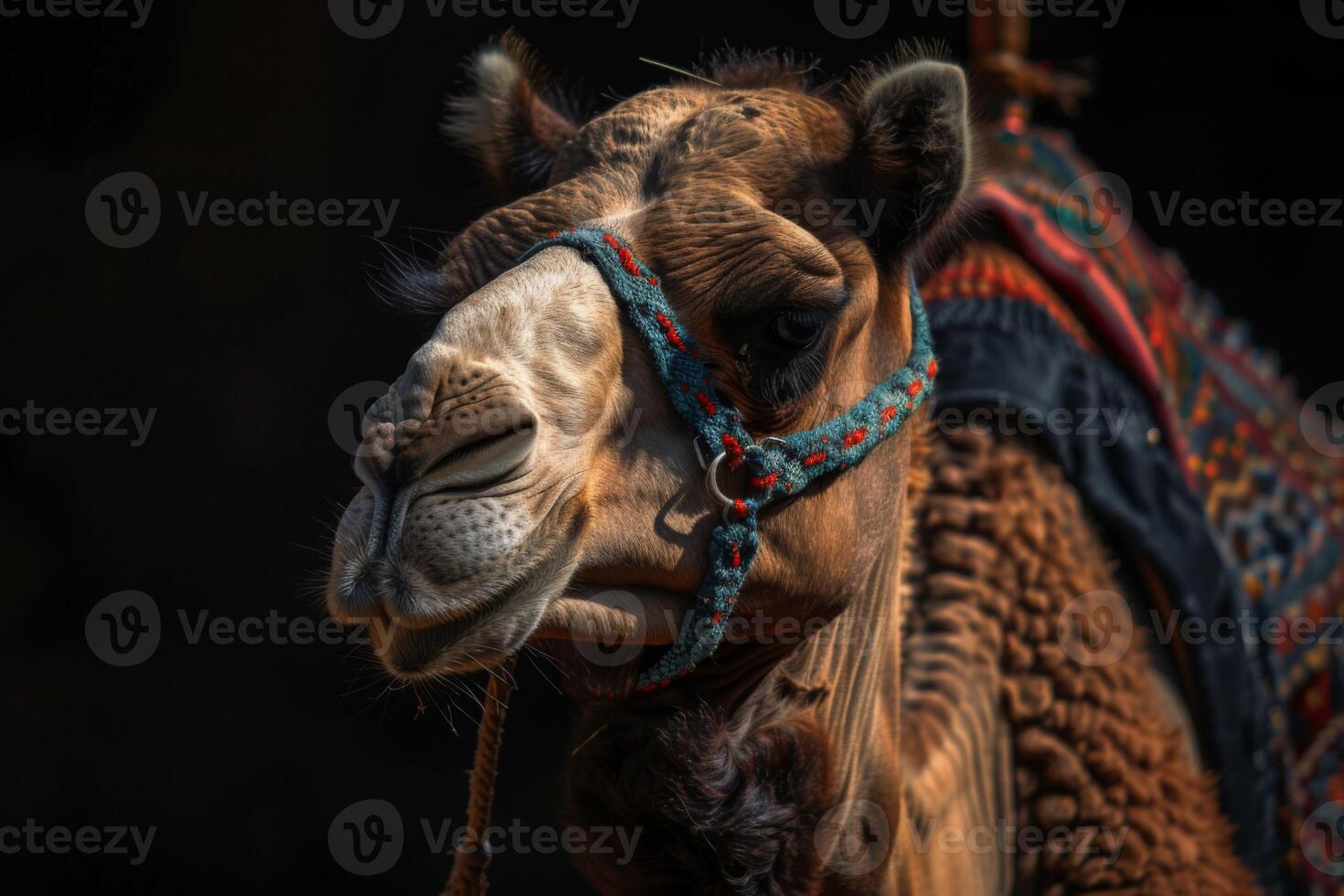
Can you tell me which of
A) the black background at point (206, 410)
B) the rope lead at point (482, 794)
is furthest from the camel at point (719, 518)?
the black background at point (206, 410)

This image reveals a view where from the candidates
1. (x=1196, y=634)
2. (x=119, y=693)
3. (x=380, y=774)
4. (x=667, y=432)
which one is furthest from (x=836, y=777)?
(x=119, y=693)

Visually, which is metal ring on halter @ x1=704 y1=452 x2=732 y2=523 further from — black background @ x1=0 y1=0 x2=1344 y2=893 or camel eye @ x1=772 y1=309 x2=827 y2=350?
black background @ x1=0 y1=0 x2=1344 y2=893

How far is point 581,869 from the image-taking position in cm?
190

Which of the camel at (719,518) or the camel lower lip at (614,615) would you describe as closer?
the camel at (719,518)

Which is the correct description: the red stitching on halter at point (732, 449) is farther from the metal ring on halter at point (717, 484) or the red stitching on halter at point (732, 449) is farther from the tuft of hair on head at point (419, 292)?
the tuft of hair on head at point (419, 292)

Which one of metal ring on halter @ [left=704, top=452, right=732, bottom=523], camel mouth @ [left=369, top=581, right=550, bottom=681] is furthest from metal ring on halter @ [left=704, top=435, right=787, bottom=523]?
camel mouth @ [left=369, top=581, right=550, bottom=681]

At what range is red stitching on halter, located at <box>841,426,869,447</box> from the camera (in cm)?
179

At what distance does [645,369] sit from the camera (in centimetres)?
165

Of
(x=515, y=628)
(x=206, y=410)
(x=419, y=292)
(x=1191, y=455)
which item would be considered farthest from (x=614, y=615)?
(x=206, y=410)

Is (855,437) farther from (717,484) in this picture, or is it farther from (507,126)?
(507,126)

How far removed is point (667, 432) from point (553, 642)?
0.38 metres

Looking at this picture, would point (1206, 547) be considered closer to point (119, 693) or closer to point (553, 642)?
point (553, 642)

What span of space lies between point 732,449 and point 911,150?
536 millimetres

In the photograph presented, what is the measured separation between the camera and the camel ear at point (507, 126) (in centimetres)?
214
